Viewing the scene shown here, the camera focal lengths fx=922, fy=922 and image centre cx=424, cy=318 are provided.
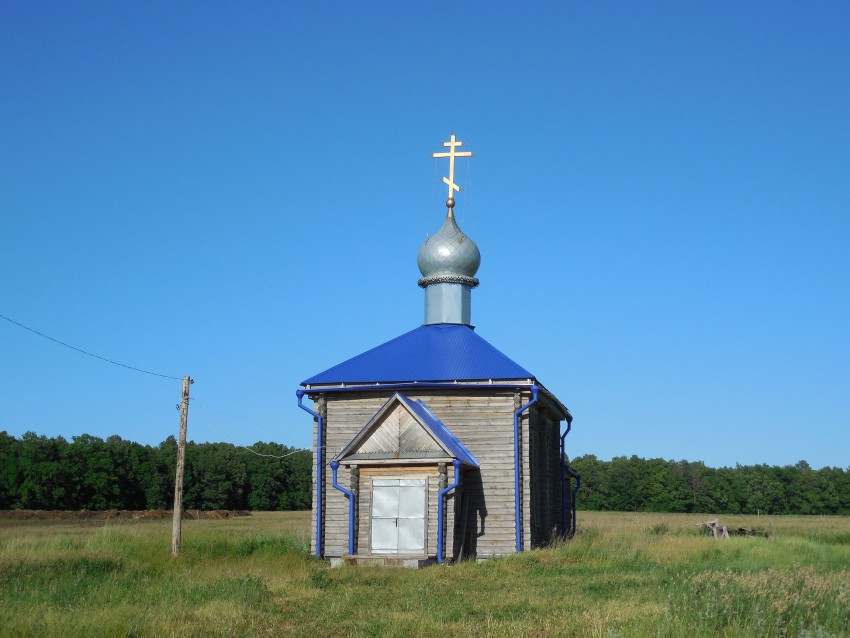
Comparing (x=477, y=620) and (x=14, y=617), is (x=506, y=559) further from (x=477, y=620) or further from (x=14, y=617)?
(x=14, y=617)

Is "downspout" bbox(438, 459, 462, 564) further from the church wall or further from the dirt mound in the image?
the dirt mound

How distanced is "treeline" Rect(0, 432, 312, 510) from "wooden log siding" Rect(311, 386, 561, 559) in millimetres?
40991

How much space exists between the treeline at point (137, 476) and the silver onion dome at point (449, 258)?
3806 cm

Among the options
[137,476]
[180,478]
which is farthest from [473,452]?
[137,476]

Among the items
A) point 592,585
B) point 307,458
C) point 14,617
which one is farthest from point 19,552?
point 307,458

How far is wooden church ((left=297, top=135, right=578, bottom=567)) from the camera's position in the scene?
840 inches

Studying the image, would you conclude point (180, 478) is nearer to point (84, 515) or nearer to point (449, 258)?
point (449, 258)

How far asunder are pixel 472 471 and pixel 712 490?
77931 millimetres

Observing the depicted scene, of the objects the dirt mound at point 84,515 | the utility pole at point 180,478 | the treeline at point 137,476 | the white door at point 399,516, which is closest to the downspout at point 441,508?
the white door at point 399,516

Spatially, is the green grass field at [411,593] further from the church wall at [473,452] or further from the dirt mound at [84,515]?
the dirt mound at [84,515]

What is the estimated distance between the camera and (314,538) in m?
22.8

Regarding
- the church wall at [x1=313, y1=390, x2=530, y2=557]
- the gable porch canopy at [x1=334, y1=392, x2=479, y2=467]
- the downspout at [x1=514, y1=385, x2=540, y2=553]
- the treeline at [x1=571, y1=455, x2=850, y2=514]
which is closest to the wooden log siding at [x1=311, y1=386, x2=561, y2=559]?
the church wall at [x1=313, y1=390, x2=530, y2=557]

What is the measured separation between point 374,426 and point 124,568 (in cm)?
663

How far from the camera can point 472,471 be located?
73.6 feet
